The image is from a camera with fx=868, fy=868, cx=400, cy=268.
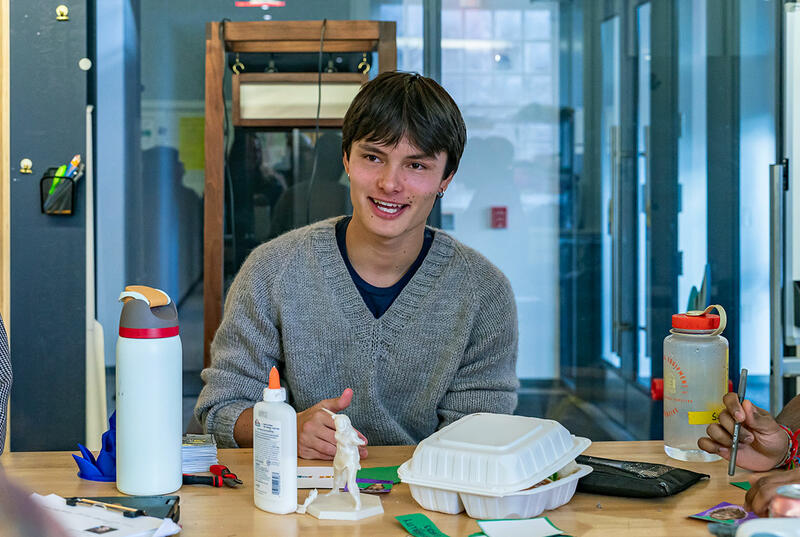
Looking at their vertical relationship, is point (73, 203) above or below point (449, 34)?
below

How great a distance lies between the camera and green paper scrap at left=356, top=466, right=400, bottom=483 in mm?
1290

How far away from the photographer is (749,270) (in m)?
3.17

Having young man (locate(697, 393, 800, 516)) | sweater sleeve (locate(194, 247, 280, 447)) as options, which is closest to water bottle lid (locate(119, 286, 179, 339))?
sweater sleeve (locate(194, 247, 280, 447))

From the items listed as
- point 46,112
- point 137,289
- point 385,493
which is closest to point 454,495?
point 385,493

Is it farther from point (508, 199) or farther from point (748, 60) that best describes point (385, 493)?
point (748, 60)

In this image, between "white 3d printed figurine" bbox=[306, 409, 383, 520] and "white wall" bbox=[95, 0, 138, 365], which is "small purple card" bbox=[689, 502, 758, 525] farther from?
"white wall" bbox=[95, 0, 138, 365]

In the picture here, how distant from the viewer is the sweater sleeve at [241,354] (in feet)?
5.31

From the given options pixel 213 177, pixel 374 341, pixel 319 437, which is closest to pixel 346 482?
pixel 319 437

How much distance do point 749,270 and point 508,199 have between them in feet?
3.04

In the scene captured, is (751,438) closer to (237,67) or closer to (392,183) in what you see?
(392,183)

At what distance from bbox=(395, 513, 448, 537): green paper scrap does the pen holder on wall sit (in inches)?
84.3

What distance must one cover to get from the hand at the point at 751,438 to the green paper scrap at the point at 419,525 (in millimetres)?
512

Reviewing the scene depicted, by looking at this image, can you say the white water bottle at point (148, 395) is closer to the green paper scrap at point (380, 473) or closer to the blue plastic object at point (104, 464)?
the blue plastic object at point (104, 464)

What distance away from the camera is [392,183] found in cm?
168
